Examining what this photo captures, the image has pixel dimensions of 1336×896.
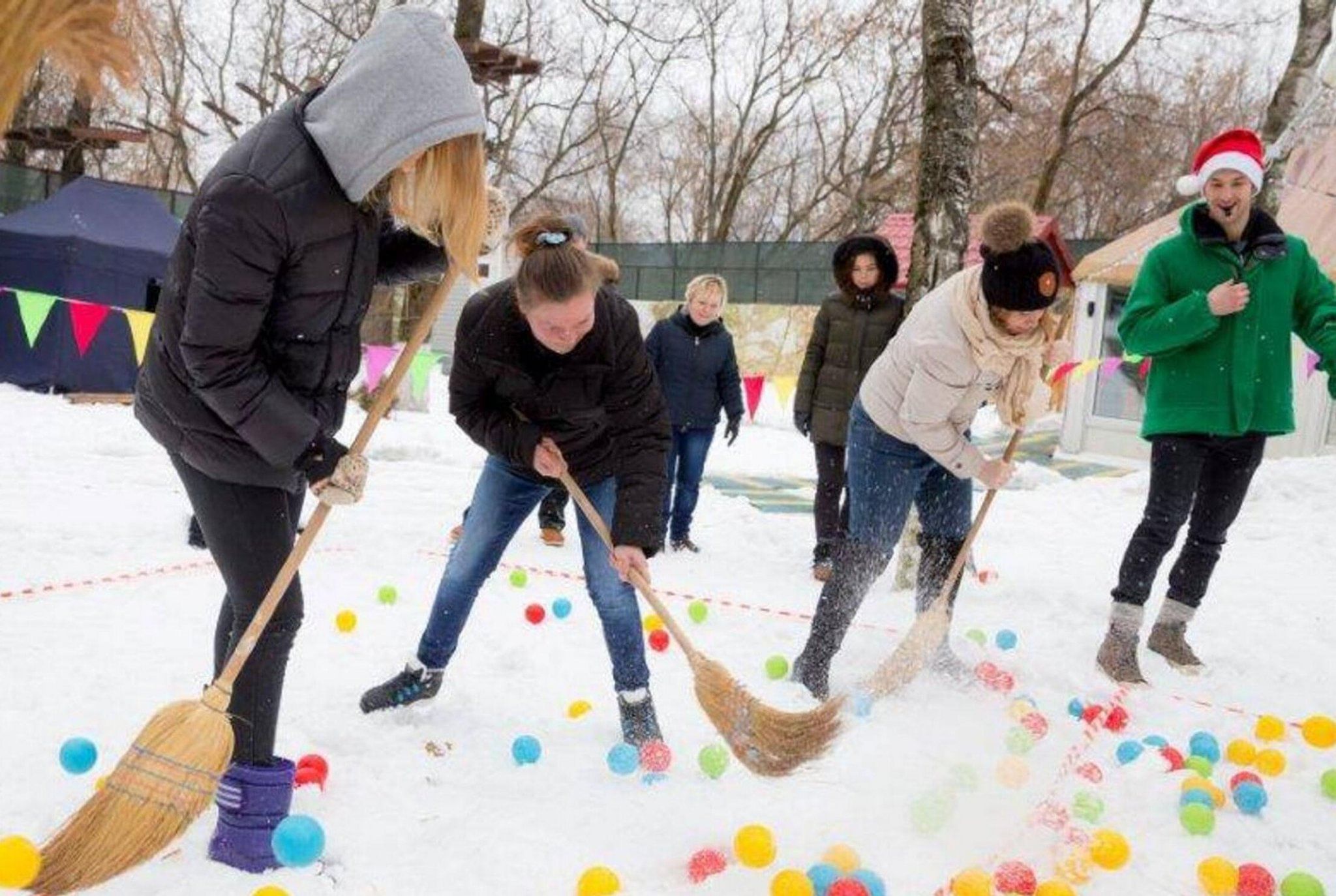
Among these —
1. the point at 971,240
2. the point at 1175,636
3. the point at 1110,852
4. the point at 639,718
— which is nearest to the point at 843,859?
the point at 1110,852

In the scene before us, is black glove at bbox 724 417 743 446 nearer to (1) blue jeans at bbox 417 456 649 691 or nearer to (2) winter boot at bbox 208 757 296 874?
(1) blue jeans at bbox 417 456 649 691

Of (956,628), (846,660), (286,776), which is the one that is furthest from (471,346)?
(956,628)

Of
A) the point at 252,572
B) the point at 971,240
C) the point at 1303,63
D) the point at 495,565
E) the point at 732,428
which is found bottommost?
the point at 495,565

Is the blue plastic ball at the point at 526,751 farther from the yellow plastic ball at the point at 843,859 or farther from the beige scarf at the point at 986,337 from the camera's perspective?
the beige scarf at the point at 986,337

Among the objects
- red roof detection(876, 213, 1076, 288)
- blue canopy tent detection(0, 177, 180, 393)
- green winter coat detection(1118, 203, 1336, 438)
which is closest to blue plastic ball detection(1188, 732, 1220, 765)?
green winter coat detection(1118, 203, 1336, 438)

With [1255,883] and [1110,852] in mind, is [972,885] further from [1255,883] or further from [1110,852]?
[1255,883]

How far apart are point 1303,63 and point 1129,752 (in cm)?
827

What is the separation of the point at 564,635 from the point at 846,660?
1.08 meters

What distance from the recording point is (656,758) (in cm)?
275

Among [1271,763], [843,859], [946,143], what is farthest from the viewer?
[946,143]

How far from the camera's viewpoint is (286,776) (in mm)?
2219

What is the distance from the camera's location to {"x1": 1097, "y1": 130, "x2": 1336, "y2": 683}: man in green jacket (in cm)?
346

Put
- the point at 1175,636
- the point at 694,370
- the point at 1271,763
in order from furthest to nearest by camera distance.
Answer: the point at 694,370, the point at 1175,636, the point at 1271,763

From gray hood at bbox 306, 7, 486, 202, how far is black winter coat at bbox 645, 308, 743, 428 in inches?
148
